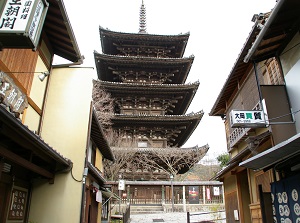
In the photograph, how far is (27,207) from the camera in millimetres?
8141

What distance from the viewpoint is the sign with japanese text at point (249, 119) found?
753cm

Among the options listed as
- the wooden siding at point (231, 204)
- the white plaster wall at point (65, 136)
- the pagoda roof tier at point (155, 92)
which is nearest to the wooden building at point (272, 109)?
the wooden siding at point (231, 204)

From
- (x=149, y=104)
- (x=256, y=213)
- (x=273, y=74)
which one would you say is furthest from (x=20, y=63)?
(x=149, y=104)

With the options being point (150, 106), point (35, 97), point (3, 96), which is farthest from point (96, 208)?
point (150, 106)

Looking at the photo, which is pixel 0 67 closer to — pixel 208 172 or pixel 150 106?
pixel 150 106

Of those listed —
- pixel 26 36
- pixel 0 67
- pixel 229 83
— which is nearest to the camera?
pixel 26 36

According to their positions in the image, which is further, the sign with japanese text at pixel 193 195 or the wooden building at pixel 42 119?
the sign with japanese text at pixel 193 195

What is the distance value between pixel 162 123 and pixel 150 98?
3.14 m

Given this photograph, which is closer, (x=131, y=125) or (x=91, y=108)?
(x=91, y=108)

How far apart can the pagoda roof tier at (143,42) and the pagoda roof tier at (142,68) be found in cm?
247

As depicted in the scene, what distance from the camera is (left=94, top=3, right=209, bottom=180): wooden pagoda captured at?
86.5 feet

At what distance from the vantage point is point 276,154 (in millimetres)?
5746

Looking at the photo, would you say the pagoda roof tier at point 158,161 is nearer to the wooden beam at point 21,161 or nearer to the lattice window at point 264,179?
the lattice window at point 264,179

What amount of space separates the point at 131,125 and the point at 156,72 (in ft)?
21.2
